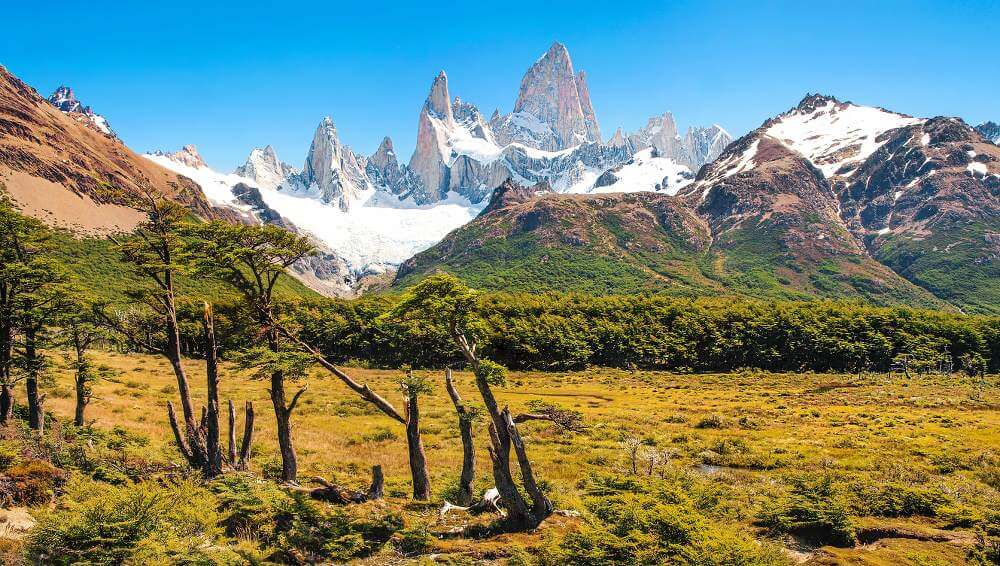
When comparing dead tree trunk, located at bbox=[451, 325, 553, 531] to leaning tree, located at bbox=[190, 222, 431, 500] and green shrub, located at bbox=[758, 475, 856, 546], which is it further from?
green shrub, located at bbox=[758, 475, 856, 546]

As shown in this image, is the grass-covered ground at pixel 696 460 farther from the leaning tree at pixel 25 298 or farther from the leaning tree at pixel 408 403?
the leaning tree at pixel 25 298

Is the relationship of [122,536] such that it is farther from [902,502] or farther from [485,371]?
[902,502]

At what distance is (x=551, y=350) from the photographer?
11525 centimetres

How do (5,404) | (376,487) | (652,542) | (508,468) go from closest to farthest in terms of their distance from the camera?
1. (652,542)
2. (508,468)
3. (376,487)
4. (5,404)

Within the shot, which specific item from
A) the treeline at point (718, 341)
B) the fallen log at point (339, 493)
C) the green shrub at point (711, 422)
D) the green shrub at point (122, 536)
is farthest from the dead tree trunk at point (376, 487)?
the treeline at point (718, 341)

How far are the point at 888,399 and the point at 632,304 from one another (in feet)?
217

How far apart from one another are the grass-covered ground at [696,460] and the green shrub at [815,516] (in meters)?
0.06

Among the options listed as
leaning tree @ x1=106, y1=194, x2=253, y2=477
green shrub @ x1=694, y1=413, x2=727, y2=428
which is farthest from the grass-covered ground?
leaning tree @ x1=106, y1=194, x2=253, y2=477

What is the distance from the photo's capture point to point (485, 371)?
60.3ft

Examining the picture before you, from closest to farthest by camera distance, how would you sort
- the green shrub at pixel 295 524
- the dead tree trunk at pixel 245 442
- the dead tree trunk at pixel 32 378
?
the green shrub at pixel 295 524 → the dead tree trunk at pixel 245 442 → the dead tree trunk at pixel 32 378

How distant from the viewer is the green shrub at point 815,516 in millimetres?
18453

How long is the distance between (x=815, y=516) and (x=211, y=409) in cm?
2474

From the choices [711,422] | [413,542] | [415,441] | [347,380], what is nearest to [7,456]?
[347,380]

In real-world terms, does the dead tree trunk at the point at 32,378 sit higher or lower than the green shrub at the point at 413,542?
higher
